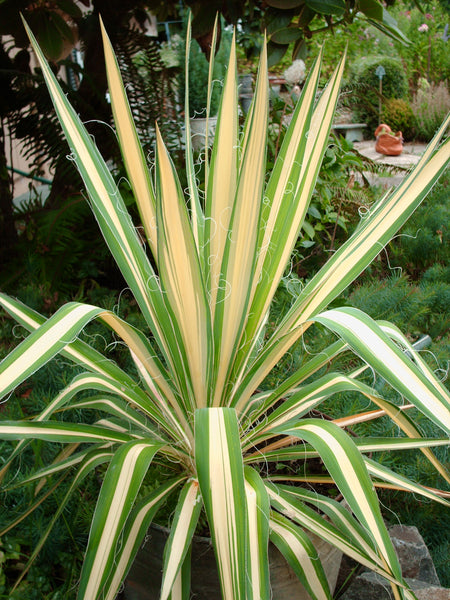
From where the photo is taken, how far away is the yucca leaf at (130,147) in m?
0.95

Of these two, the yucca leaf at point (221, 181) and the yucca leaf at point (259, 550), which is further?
the yucca leaf at point (221, 181)

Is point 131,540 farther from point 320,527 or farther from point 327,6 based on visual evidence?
point 327,6

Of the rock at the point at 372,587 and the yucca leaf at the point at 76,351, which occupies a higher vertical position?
the yucca leaf at the point at 76,351

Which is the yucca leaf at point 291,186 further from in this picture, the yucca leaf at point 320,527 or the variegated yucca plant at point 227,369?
the yucca leaf at point 320,527

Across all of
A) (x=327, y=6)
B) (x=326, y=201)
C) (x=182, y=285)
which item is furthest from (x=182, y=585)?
(x=326, y=201)

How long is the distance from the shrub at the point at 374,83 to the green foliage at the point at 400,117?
37 centimetres

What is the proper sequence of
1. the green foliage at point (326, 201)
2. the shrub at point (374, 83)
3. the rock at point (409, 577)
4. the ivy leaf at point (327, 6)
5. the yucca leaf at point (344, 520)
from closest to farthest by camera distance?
the yucca leaf at point (344, 520), the rock at point (409, 577), the ivy leaf at point (327, 6), the green foliage at point (326, 201), the shrub at point (374, 83)

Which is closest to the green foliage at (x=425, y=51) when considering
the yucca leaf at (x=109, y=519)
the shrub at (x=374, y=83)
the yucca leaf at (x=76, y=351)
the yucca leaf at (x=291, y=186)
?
the shrub at (x=374, y=83)

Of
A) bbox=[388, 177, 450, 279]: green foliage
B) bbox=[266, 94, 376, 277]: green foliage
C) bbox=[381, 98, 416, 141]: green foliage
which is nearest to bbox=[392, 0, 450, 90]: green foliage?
bbox=[381, 98, 416, 141]: green foliage

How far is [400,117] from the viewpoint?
22.8ft

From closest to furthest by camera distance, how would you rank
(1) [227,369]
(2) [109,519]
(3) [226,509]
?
(3) [226,509] → (2) [109,519] → (1) [227,369]

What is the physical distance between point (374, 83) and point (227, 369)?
7.71 m

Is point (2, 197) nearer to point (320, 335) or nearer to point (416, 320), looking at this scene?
point (320, 335)

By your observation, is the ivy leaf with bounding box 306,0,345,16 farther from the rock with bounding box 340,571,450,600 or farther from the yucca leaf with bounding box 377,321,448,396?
the rock with bounding box 340,571,450,600
